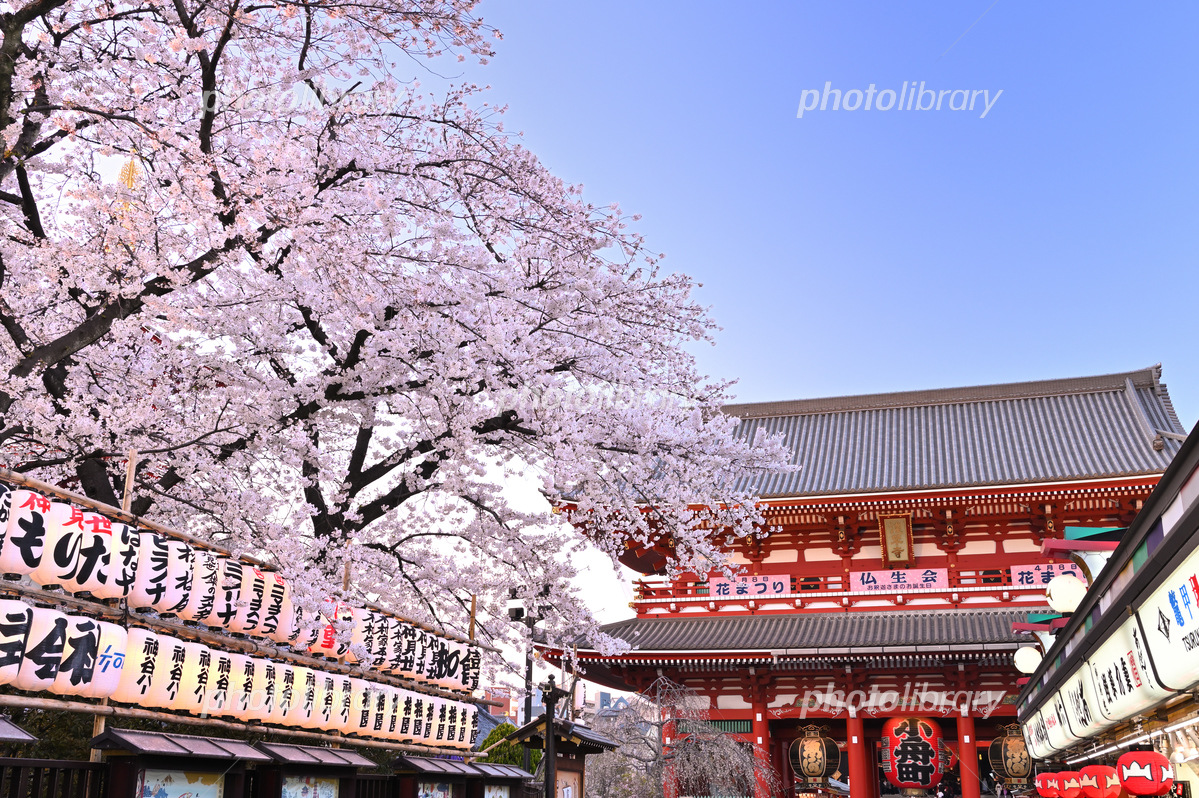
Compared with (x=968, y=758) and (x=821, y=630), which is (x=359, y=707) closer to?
(x=821, y=630)

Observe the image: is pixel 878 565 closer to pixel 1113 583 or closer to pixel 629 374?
pixel 629 374

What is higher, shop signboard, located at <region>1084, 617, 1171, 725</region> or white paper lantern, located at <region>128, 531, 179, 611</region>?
white paper lantern, located at <region>128, 531, 179, 611</region>

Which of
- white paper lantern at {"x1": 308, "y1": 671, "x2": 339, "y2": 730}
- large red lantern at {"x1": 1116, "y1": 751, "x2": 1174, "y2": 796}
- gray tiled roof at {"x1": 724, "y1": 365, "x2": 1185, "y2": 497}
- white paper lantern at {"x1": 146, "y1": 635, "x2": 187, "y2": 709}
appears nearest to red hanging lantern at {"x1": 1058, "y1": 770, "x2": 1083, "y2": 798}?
large red lantern at {"x1": 1116, "y1": 751, "x2": 1174, "y2": 796}

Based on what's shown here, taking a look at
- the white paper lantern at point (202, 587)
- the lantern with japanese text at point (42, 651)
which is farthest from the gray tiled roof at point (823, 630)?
the lantern with japanese text at point (42, 651)

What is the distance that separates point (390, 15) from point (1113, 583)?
5.97 metres

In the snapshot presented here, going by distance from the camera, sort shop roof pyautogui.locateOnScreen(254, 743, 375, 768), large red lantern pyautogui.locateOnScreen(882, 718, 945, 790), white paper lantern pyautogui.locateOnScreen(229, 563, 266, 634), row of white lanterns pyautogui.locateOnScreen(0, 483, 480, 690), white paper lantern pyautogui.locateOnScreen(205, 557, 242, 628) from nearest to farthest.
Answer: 1. row of white lanterns pyautogui.locateOnScreen(0, 483, 480, 690)
2. shop roof pyautogui.locateOnScreen(254, 743, 375, 768)
3. white paper lantern pyautogui.locateOnScreen(205, 557, 242, 628)
4. white paper lantern pyautogui.locateOnScreen(229, 563, 266, 634)
5. large red lantern pyautogui.locateOnScreen(882, 718, 945, 790)

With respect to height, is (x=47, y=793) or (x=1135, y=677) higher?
(x=1135, y=677)

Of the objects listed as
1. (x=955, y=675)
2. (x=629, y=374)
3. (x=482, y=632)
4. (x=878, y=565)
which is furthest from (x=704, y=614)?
(x=629, y=374)

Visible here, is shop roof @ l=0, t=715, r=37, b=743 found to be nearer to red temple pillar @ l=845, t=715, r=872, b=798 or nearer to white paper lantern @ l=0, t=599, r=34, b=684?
white paper lantern @ l=0, t=599, r=34, b=684

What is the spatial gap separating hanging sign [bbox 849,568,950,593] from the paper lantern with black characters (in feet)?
10.3

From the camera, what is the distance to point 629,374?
1118cm

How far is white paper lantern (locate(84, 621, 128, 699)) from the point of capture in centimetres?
643

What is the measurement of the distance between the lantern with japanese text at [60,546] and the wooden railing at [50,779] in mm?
1287

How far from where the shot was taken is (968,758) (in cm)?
1788
